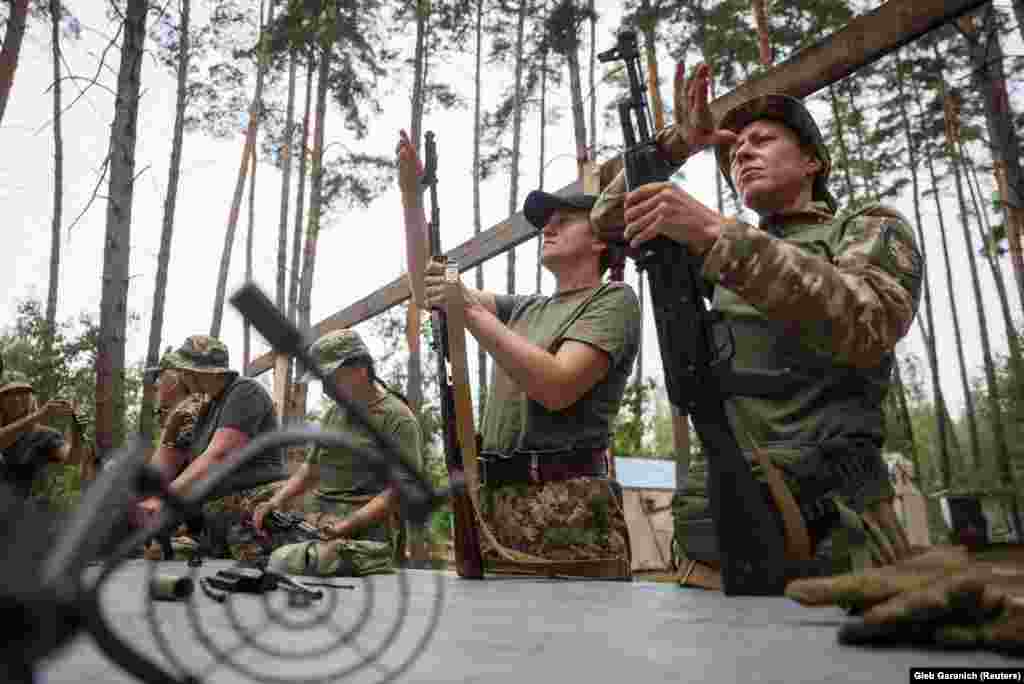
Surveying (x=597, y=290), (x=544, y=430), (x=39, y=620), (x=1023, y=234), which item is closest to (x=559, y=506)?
(x=544, y=430)

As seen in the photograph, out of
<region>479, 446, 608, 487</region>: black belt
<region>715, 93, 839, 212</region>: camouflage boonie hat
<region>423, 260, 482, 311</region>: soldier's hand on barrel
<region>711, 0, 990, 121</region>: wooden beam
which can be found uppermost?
<region>711, 0, 990, 121</region>: wooden beam

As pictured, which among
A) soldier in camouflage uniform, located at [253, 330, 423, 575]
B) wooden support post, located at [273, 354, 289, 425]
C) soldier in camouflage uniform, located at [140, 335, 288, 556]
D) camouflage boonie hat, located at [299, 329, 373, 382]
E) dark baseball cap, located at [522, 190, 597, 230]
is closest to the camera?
dark baseball cap, located at [522, 190, 597, 230]

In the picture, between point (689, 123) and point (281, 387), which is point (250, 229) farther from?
point (689, 123)

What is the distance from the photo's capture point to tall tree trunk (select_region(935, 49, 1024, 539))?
10211mm

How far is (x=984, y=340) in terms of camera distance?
16328 millimetres

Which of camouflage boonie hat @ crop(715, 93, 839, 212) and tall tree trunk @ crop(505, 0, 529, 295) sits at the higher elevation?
tall tree trunk @ crop(505, 0, 529, 295)

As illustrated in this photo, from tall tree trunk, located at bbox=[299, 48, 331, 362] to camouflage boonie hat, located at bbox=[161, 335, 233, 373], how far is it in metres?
8.36

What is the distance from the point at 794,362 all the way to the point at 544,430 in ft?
2.97

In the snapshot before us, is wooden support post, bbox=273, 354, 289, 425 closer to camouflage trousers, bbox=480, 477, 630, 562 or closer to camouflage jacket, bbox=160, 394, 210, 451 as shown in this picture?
camouflage jacket, bbox=160, 394, 210, 451

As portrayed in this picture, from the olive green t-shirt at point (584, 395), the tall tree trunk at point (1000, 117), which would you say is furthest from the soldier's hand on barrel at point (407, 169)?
the tall tree trunk at point (1000, 117)

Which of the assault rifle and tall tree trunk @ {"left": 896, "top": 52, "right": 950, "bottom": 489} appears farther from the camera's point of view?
tall tree trunk @ {"left": 896, "top": 52, "right": 950, "bottom": 489}

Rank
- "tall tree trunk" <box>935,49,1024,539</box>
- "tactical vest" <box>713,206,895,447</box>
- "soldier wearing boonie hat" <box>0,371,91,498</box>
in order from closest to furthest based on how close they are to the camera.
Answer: "tactical vest" <box>713,206,895,447</box> < "soldier wearing boonie hat" <box>0,371,91,498</box> < "tall tree trunk" <box>935,49,1024,539</box>

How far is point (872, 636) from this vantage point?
35.0 inches

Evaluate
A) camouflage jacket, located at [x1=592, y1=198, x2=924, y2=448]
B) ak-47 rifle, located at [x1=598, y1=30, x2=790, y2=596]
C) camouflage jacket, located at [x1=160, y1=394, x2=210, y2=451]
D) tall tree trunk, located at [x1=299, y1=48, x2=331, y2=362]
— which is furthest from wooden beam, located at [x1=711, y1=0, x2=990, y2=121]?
tall tree trunk, located at [x1=299, y1=48, x2=331, y2=362]
